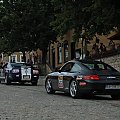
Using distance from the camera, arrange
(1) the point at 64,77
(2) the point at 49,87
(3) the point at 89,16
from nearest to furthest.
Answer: (1) the point at 64,77
(2) the point at 49,87
(3) the point at 89,16

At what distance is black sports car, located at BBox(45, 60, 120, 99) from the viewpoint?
14.3 meters

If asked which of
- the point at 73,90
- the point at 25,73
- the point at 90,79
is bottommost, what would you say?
the point at 73,90

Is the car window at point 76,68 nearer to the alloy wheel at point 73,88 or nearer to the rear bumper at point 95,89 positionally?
the alloy wheel at point 73,88

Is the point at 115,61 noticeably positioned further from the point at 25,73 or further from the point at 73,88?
the point at 73,88

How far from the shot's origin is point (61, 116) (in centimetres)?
981

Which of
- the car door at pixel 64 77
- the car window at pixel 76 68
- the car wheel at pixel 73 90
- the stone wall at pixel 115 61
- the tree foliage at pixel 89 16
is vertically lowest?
the car wheel at pixel 73 90

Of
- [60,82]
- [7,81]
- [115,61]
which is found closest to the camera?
[60,82]

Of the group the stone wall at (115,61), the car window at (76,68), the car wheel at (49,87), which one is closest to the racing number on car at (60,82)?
the car window at (76,68)

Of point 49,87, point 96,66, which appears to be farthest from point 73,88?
point 49,87

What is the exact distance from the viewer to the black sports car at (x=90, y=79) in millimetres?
14336

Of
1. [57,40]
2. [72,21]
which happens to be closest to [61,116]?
[72,21]

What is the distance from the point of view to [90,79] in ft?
47.1

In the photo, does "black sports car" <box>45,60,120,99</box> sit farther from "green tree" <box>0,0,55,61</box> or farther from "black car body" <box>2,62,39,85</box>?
"green tree" <box>0,0,55,61</box>

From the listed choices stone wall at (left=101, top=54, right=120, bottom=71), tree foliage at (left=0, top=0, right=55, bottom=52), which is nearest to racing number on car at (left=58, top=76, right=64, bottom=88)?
stone wall at (left=101, top=54, right=120, bottom=71)
